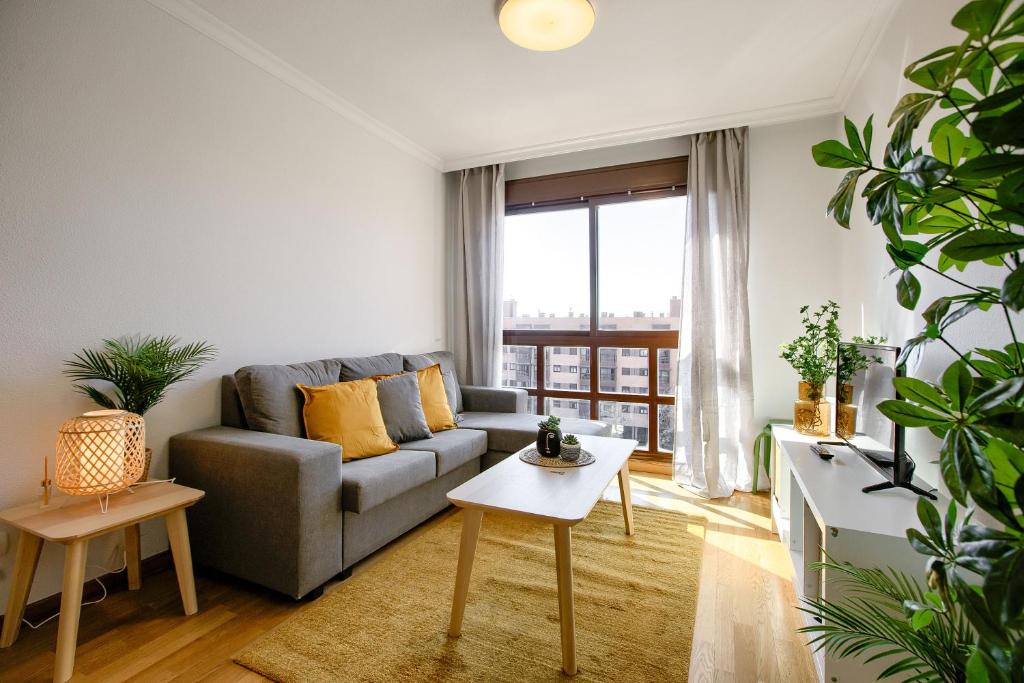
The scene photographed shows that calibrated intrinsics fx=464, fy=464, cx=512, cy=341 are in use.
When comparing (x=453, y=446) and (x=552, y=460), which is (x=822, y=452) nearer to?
(x=552, y=460)

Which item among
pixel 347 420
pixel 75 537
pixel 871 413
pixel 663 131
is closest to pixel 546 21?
pixel 663 131

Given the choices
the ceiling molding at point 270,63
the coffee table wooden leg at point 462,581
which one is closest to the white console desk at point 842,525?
the coffee table wooden leg at point 462,581

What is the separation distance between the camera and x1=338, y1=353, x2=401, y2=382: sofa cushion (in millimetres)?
2973

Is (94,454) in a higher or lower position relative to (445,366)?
lower

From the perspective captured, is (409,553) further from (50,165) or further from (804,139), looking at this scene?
(804,139)

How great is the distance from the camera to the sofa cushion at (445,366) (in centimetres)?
351

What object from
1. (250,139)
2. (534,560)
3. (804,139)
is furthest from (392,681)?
(804,139)

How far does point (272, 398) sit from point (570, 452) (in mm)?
1519

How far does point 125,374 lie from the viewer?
1878mm

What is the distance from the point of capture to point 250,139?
259 cm

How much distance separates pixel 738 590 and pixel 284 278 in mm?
2922

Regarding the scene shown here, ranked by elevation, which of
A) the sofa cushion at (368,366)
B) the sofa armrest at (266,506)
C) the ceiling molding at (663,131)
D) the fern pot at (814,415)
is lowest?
the sofa armrest at (266,506)

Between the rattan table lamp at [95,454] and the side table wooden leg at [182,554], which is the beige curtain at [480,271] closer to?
the side table wooden leg at [182,554]

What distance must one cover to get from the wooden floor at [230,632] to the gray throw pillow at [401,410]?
71 centimetres
